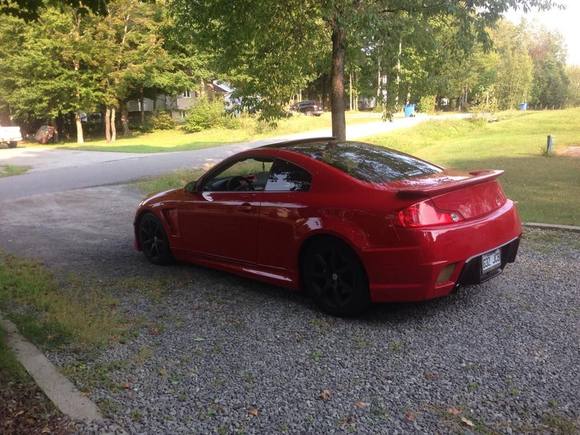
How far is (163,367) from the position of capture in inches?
147

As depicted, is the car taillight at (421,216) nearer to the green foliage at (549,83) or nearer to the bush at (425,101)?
the bush at (425,101)

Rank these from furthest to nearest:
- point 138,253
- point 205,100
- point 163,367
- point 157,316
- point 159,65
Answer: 1. point 205,100
2. point 159,65
3. point 138,253
4. point 157,316
5. point 163,367

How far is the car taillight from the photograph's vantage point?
400cm

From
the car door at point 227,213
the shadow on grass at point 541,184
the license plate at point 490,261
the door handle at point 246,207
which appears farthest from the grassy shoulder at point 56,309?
the shadow on grass at point 541,184

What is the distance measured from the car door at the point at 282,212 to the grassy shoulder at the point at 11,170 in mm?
15245

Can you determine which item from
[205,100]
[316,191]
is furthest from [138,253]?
[205,100]

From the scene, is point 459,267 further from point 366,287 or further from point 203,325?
point 203,325

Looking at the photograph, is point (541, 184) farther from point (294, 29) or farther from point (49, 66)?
point (49, 66)

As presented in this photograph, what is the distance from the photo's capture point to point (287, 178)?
4.85 metres

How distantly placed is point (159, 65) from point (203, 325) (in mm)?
33676

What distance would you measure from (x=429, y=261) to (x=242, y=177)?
7.00ft

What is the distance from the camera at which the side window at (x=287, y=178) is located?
4.68m

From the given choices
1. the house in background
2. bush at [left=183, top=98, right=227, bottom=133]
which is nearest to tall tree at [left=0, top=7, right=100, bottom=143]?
bush at [left=183, top=98, right=227, bottom=133]

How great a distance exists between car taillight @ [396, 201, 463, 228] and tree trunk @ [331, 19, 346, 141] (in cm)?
449
